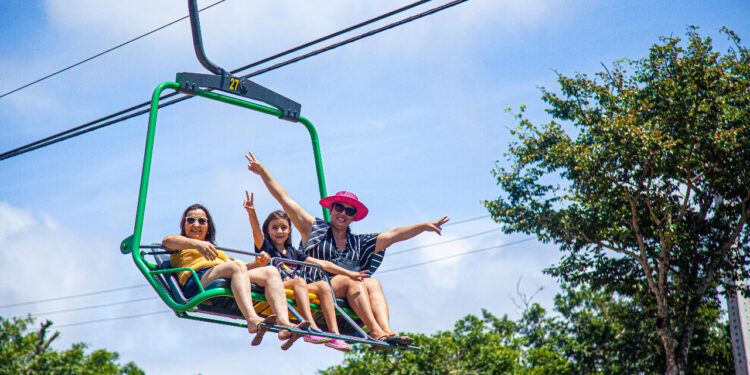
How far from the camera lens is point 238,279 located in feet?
17.1

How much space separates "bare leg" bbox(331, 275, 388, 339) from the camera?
5770 mm

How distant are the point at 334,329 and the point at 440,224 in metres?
1.11

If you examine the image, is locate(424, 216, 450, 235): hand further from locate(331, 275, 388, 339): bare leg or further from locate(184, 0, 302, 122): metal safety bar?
locate(184, 0, 302, 122): metal safety bar

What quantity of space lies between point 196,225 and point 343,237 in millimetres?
1113

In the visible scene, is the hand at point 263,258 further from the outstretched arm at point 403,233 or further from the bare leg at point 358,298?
the outstretched arm at point 403,233

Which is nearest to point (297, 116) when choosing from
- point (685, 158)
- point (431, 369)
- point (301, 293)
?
point (301, 293)

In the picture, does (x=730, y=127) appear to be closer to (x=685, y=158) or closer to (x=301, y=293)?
(x=685, y=158)

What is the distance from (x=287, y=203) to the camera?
6.19 metres

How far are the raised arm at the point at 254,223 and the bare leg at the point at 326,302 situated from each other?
649mm

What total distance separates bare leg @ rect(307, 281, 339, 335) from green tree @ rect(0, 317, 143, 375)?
2865cm

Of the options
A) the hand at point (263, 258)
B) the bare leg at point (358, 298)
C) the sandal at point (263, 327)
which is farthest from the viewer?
the bare leg at point (358, 298)

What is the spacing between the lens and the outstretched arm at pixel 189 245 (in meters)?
5.30

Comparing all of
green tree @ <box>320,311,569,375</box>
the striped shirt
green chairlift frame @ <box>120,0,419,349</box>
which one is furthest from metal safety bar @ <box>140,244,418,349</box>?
green tree @ <box>320,311,569,375</box>

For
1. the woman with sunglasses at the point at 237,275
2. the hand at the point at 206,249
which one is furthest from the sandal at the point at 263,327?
the hand at the point at 206,249
